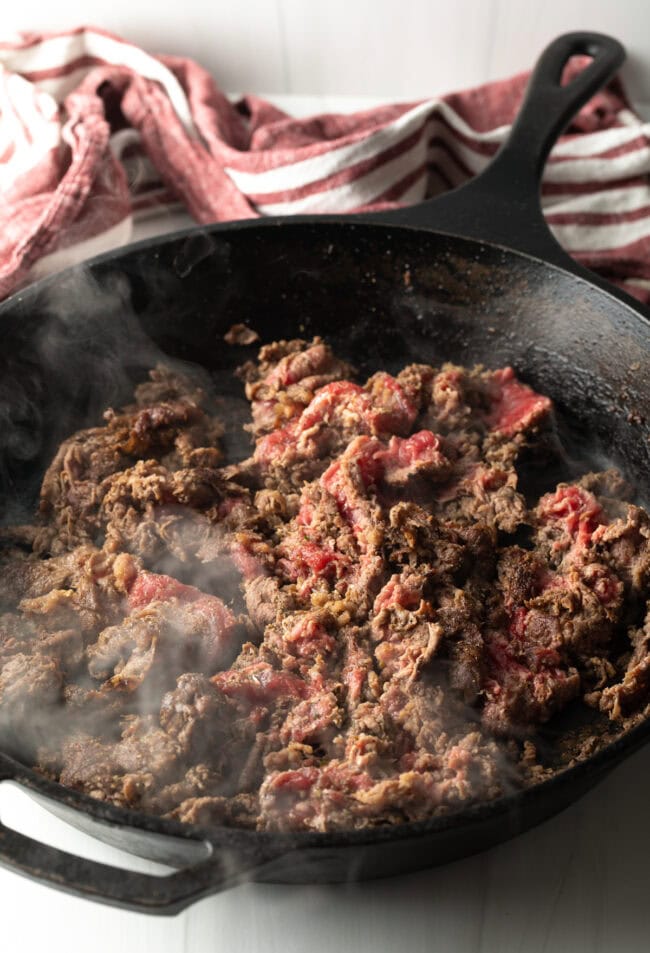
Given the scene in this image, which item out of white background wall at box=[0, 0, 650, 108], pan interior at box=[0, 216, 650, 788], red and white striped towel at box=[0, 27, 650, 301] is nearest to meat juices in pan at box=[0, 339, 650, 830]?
pan interior at box=[0, 216, 650, 788]

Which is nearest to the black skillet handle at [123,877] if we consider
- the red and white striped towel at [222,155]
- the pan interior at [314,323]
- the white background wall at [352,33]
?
the pan interior at [314,323]

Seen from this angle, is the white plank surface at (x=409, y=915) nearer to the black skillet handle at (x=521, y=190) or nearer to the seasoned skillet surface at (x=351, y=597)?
the seasoned skillet surface at (x=351, y=597)

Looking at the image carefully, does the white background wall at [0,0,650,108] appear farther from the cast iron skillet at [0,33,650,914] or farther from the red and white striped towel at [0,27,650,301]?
the cast iron skillet at [0,33,650,914]

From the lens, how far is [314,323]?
288cm

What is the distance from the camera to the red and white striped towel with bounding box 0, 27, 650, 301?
3057 mm

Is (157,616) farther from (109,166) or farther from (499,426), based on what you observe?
(109,166)

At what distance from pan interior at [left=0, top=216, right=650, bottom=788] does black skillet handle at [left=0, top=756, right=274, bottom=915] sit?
113 centimetres

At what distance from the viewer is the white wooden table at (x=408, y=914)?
1908mm

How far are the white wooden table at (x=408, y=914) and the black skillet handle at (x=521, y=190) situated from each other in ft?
4.60

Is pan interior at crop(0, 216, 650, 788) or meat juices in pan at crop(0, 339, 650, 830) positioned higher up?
pan interior at crop(0, 216, 650, 788)

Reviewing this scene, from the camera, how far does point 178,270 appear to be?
273 centimetres

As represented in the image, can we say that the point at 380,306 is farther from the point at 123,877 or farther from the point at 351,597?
the point at 123,877

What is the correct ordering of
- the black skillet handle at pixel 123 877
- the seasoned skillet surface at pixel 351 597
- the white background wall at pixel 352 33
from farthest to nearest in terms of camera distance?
1. the white background wall at pixel 352 33
2. the seasoned skillet surface at pixel 351 597
3. the black skillet handle at pixel 123 877

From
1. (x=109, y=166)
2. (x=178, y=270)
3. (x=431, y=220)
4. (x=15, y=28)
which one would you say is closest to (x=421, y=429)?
(x=431, y=220)
